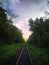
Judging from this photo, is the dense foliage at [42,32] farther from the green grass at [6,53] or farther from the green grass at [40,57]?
the green grass at [40,57]

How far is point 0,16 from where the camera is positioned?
49.2 meters

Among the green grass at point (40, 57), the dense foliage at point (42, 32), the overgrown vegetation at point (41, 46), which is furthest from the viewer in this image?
the dense foliage at point (42, 32)

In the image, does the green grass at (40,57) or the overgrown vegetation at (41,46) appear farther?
the overgrown vegetation at (41,46)

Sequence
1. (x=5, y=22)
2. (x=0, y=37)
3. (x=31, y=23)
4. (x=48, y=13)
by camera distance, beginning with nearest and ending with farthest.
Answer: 1. (x=48, y=13)
2. (x=5, y=22)
3. (x=0, y=37)
4. (x=31, y=23)

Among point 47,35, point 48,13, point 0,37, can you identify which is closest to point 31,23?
point 0,37

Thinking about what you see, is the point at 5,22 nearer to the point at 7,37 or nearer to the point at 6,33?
the point at 6,33

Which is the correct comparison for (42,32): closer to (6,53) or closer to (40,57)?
(6,53)

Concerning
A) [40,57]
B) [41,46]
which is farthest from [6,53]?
[41,46]

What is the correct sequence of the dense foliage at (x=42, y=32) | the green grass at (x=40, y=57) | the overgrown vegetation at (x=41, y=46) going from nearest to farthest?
the green grass at (x=40, y=57)
the overgrown vegetation at (x=41, y=46)
the dense foliage at (x=42, y=32)

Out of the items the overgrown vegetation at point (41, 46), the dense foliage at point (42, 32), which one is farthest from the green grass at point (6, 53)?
the dense foliage at point (42, 32)

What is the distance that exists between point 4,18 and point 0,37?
15.5 metres

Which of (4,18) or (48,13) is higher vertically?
(4,18)

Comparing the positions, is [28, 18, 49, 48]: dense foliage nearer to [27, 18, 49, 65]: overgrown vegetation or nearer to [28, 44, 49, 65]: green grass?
[27, 18, 49, 65]: overgrown vegetation

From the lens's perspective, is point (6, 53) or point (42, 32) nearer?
point (6, 53)
